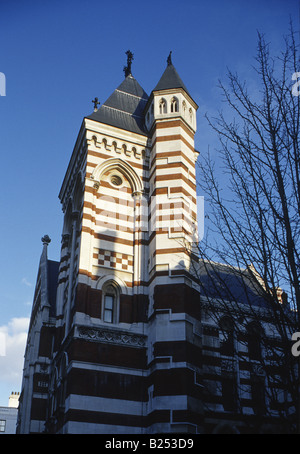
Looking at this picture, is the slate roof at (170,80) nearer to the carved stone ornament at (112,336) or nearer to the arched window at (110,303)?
the arched window at (110,303)

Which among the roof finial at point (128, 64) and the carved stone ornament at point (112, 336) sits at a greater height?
the roof finial at point (128, 64)

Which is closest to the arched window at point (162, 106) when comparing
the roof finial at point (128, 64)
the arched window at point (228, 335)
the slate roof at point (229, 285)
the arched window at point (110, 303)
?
the roof finial at point (128, 64)

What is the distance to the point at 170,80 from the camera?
74.6 ft

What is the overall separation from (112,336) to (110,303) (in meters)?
1.49

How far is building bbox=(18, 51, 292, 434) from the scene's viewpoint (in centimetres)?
1658

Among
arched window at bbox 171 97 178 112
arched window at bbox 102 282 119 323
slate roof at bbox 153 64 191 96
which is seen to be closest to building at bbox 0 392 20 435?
arched window at bbox 102 282 119 323

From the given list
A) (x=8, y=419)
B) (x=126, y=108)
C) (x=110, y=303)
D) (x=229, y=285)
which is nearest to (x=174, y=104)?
(x=126, y=108)

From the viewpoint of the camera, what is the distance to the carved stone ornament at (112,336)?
17.4m

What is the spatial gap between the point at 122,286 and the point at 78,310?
83.0 inches

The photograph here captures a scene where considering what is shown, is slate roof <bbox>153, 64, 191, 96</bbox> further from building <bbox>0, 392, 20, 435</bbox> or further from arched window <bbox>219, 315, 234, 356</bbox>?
building <bbox>0, 392, 20, 435</bbox>

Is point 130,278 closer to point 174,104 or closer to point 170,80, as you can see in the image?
point 174,104

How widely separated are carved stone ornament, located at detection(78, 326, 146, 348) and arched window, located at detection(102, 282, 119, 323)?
69 centimetres

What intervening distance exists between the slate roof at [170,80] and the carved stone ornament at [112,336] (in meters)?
10.9
